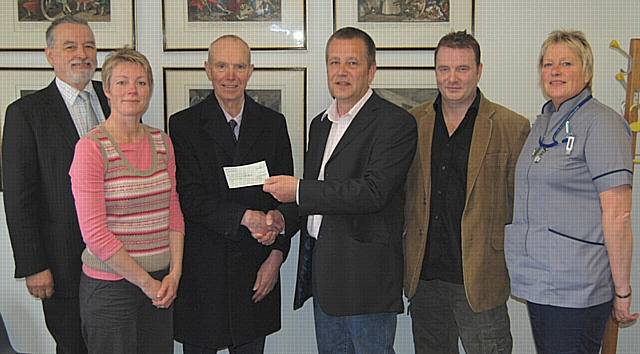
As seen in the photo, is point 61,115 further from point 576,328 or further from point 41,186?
point 576,328

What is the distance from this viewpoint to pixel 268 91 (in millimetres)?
3146

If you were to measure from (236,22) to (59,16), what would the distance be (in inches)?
36.5

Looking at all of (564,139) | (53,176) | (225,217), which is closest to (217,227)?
(225,217)

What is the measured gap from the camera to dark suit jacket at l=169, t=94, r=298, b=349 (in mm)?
2441

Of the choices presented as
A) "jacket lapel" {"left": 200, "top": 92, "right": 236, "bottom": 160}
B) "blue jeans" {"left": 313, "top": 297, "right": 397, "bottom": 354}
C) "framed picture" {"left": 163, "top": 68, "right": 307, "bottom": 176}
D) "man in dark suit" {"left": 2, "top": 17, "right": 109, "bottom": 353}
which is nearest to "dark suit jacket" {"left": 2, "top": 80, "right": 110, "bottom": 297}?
"man in dark suit" {"left": 2, "top": 17, "right": 109, "bottom": 353}

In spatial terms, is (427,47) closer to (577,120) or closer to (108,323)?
(577,120)

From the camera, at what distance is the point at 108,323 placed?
2064 mm

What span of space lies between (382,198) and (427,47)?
1194mm

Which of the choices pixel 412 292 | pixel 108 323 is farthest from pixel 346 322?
pixel 108 323

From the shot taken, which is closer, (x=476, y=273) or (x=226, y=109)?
(x=476, y=273)

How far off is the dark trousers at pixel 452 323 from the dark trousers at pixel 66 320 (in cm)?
138

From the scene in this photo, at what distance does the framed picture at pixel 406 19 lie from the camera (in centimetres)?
307

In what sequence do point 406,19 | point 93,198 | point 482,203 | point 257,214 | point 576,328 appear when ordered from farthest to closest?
1. point 406,19
2. point 257,214
3. point 482,203
4. point 576,328
5. point 93,198

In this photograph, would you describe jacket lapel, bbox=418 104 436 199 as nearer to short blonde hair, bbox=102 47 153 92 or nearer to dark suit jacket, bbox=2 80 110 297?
short blonde hair, bbox=102 47 153 92
